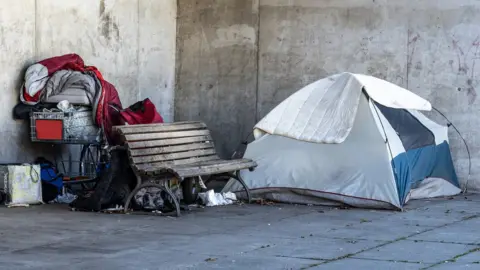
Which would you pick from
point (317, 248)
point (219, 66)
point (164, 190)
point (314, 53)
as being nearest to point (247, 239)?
point (317, 248)

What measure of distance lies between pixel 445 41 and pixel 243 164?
12.4ft

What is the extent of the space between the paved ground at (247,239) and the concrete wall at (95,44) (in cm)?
183

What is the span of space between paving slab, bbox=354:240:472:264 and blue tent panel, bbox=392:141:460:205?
101 inches

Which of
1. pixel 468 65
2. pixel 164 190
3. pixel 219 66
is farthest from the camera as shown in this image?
pixel 219 66

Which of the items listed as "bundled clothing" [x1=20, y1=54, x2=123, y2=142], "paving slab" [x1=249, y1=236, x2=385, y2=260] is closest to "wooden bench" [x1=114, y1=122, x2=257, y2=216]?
"bundled clothing" [x1=20, y1=54, x2=123, y2=142]

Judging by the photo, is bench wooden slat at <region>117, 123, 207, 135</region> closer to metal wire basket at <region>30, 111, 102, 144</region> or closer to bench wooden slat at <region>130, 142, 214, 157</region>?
bench wooden slat at <region>130, 142, 214, 157</region>

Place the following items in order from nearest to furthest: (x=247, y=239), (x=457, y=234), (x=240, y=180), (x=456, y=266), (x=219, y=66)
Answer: (x=456, y=266)
(x=247, y=239)
(x=457, y=234)
(x=240, y=180)
(x=219, y=66)

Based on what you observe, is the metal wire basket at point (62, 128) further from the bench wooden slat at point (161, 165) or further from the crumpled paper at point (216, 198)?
the crumpled paper at point (216, 198)

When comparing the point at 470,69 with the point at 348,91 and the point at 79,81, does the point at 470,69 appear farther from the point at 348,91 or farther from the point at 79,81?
the point at 79,81

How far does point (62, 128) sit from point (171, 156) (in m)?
1.75

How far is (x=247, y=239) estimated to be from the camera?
8.73 metres

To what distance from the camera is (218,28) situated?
1490 cm

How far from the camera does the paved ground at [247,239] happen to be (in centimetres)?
750

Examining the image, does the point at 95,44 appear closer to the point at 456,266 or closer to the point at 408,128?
the point at 408,128
